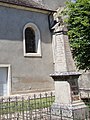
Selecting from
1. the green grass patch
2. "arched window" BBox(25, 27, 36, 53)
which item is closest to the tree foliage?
the green grass patch

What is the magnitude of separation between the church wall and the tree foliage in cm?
454

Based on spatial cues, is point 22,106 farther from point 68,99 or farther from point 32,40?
point 32,40

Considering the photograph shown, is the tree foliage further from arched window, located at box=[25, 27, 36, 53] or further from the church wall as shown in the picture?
arched window, located at box=[25, 27, 36, 53]

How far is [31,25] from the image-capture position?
1672cm

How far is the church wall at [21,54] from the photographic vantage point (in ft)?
49.7

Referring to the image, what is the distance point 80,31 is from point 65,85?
18.0ft

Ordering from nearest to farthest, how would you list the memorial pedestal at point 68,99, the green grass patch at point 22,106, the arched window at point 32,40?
the memorial pedestal at point 68,99 → the green grass patch at point 22,106 → the arched window at point 32,40

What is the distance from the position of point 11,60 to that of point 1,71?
40.0 inches

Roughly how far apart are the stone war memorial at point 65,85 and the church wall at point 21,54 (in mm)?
7878

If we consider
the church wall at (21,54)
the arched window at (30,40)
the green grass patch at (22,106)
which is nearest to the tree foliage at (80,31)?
the green grass patch at (22,106)

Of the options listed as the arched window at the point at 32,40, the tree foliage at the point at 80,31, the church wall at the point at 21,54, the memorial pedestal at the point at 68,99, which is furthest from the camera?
the arched window at the point at 32,40

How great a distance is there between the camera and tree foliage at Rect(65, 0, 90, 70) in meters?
11.7

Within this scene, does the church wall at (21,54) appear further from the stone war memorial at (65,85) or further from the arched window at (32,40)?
the stone war memorial at (65,85)

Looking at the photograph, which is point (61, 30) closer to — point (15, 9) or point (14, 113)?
point (14, 113)
